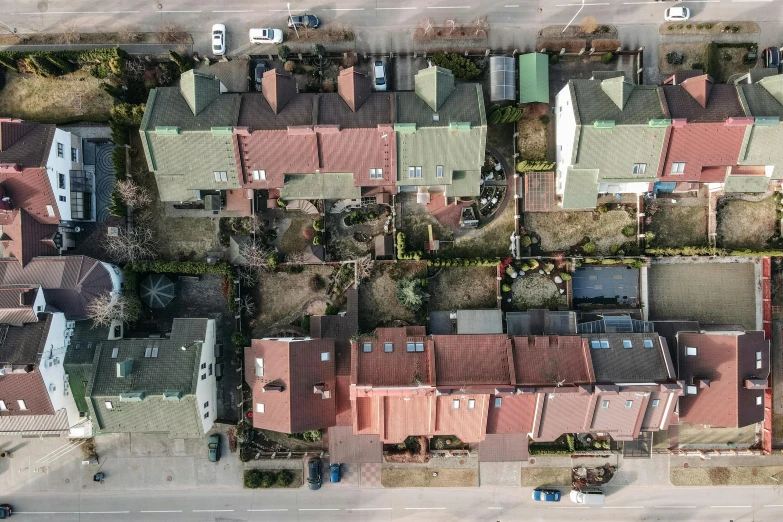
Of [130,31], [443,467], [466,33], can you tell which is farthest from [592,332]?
[130,31]

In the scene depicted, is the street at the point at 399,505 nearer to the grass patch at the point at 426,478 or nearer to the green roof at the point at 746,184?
the grass patch at the point at 426,478

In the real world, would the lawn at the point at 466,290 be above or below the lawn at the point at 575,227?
below

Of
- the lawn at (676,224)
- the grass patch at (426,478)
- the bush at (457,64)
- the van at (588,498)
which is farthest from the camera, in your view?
the grass patch at (426,478)

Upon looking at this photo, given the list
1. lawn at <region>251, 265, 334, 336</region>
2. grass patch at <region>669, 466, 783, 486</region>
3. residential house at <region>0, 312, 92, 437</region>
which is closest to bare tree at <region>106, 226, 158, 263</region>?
residential house at <region>0, 312, 92, 437</region>

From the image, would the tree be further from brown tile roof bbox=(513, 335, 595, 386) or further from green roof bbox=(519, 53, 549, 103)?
green roof bbox=(519, 53, 549, 103)

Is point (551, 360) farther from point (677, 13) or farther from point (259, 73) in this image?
point (259, 73)

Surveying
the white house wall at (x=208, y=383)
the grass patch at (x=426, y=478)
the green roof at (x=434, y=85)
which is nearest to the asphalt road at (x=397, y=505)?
the grass patch at (x=426, y=478)

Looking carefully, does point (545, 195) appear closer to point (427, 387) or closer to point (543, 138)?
point (543, 138)
